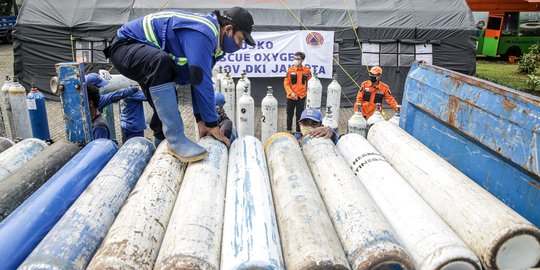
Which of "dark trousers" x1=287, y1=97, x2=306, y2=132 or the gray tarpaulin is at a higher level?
the gray tarpaulin

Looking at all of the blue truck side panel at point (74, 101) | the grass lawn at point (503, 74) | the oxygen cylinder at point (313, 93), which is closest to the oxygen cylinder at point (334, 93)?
the oxygen cylinder at point (313, 93)

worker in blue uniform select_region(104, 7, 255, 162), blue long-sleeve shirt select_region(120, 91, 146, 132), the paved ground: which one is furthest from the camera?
the paved ground

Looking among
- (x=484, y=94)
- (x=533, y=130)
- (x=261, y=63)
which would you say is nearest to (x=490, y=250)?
(x=533, y=130)

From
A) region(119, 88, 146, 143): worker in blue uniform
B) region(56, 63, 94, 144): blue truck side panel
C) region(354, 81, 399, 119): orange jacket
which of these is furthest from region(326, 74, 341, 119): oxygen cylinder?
region(56, 63, 94, 144): blue truck side panel

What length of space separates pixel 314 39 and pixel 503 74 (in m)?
12.7

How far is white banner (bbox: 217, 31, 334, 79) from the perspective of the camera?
12.6m

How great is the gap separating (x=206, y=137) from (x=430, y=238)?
78.5 inches

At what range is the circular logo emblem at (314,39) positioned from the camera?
A: 497 inches

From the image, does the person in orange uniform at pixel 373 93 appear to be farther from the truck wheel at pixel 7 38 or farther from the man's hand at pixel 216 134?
the truck wheel at pixel 7 38

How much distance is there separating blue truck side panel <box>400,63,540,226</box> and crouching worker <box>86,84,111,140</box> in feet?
12.2

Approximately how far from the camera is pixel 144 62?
3.17 meters

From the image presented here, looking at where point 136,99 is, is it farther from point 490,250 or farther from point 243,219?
point 490,250

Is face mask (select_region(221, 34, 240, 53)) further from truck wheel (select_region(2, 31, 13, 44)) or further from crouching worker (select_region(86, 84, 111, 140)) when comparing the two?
truck wheel (select_region(2, 31, 13, 44))

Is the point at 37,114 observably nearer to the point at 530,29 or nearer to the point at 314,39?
the point at 314,39
